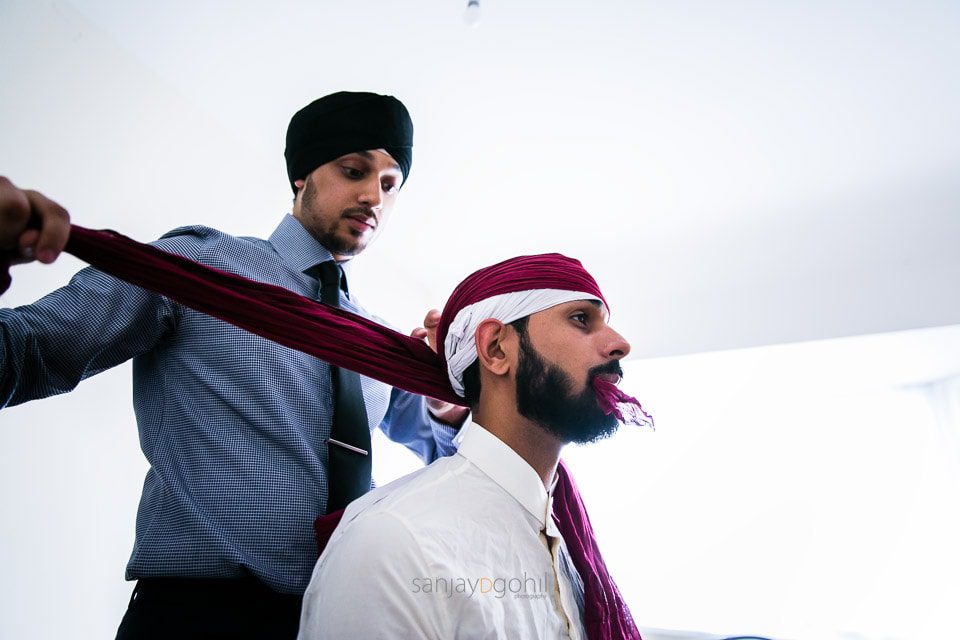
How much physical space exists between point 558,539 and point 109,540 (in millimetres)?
1127

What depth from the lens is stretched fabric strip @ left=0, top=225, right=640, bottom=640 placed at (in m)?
0.85

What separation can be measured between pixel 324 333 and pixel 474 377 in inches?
12.0

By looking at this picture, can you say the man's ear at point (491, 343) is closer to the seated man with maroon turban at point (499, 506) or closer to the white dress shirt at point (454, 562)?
the seated man with maroon turban at point (499, 506)

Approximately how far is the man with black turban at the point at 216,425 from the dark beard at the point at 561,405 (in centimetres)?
29

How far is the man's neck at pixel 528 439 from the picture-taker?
110cm

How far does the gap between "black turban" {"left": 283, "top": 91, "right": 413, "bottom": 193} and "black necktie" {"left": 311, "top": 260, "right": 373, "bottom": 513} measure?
0.51 meters

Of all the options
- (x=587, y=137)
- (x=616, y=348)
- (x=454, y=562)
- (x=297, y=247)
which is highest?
(x=587, y=137)

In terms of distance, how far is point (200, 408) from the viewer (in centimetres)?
102

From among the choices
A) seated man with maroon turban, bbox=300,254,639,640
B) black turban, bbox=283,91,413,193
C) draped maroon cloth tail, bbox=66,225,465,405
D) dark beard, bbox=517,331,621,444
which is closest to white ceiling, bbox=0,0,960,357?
black turban, bbox=283,91,413,193

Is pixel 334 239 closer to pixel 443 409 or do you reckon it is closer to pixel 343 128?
pixel 343 128

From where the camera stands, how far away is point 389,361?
113cm

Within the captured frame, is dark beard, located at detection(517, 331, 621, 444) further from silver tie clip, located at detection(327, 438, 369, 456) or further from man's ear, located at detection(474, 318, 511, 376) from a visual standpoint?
silver tie clip, located at detection(327, 438, 369, 456)

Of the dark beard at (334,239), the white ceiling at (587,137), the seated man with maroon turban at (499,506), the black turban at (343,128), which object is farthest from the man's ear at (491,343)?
the white ceiling at (587,137)

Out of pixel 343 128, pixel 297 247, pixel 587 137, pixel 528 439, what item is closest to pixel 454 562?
pixel 528 439
